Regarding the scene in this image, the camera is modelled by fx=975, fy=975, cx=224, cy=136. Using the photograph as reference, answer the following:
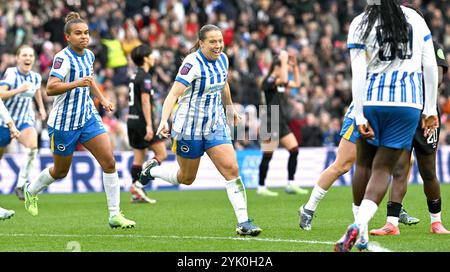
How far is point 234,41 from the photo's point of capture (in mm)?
25766

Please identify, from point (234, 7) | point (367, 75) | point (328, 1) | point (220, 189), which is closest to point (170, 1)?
point (234, 7)

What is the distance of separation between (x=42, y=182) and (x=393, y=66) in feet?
17.0

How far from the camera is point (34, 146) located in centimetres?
1642

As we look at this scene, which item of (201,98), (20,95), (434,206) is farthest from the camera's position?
(20,95)

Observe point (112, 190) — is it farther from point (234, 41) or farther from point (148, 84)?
point (234, 41)

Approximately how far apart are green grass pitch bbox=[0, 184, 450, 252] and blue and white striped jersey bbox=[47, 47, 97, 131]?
1.25 metres

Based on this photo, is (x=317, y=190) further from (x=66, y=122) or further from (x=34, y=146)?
(x=34, y=146)

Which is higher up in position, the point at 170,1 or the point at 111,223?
the point at 170,1

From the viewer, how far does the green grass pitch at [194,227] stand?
9.33 m

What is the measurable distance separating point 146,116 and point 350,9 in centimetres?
1389

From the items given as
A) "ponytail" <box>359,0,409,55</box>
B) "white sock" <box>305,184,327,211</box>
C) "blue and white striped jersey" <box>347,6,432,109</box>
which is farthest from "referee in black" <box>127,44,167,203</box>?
"ponytail" <box>359,0,409,55</box>

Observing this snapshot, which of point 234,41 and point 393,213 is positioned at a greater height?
point 234,41

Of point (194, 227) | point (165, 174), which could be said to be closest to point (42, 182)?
point (165, 174)

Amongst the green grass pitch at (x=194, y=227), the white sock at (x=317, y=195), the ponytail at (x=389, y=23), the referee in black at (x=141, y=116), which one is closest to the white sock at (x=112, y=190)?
the green grass pitch at (x=194, y=227)
